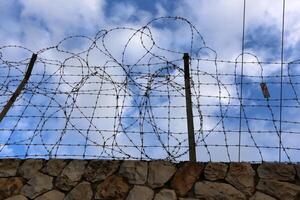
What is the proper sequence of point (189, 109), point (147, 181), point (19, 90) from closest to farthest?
point (147, 181) < point (189, 109) < point (19, 90)

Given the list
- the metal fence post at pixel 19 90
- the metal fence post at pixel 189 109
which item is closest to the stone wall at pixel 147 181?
the metal fence post at pixel 189 109

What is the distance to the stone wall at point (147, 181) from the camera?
531cm

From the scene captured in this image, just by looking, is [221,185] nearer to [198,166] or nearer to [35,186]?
[198,166]

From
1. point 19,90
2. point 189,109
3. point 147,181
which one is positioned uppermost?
point 19,90

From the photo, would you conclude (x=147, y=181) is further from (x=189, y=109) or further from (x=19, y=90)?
(x=19, y=90)

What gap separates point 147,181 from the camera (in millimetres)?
5426

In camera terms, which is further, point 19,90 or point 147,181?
point 19,90

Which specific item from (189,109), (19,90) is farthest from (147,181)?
(19,90)

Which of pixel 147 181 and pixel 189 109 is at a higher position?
pixel 189 109

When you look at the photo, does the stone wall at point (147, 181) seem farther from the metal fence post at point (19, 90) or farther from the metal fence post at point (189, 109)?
the metal fence post at point (19, 90)

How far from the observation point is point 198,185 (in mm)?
5348

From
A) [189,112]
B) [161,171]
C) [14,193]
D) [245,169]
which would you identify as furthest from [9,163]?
[245,169]

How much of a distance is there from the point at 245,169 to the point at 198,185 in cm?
49

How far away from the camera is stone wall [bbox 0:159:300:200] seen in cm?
531
